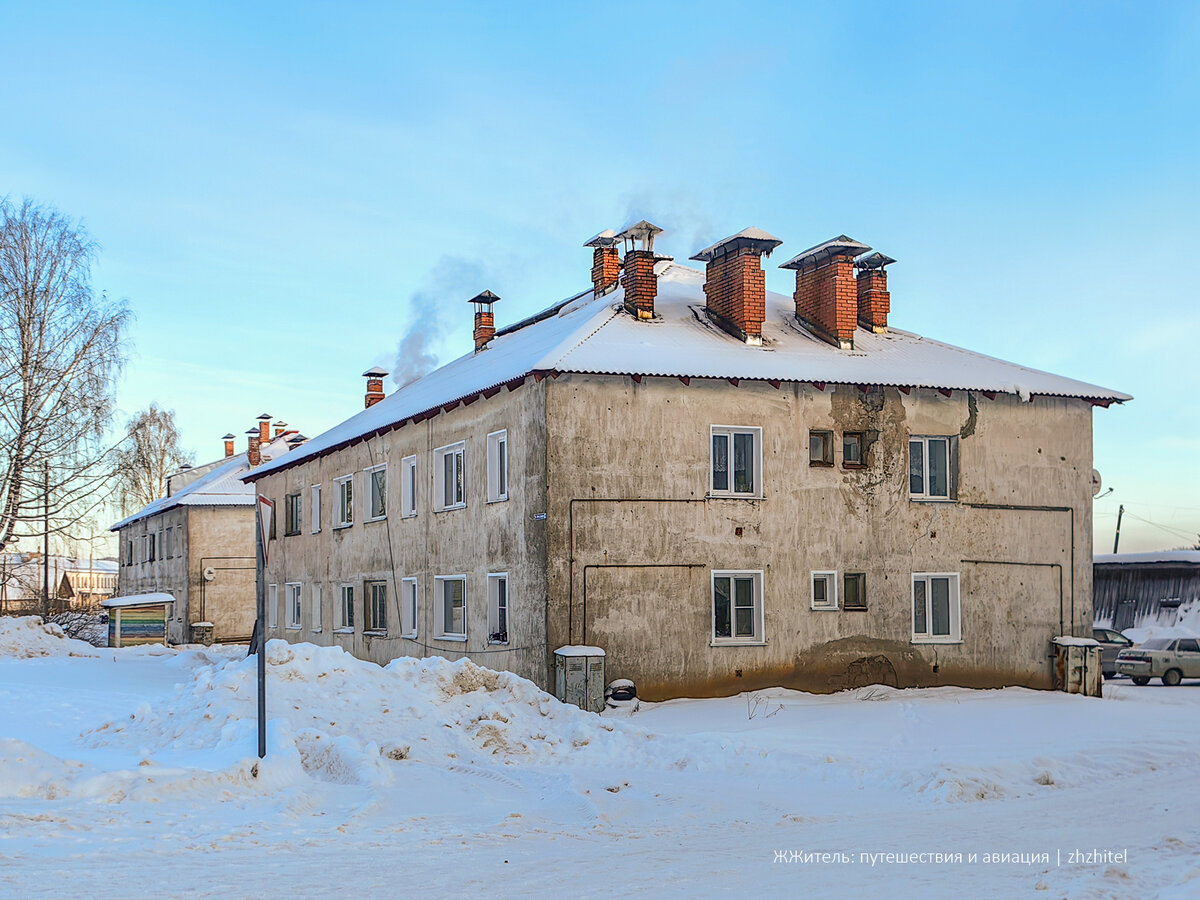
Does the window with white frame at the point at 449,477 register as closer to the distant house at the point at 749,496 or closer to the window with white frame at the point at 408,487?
the distant house at the point at 749,496

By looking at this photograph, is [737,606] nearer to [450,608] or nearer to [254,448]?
[450,608]

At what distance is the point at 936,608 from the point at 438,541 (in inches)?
386

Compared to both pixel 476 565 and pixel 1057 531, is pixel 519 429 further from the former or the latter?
pixel 1057 531

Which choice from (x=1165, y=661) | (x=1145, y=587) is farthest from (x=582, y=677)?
(x=1145, y=587)

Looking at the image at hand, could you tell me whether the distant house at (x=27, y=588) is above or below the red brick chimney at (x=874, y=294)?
below

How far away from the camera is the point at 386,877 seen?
834 centimetres

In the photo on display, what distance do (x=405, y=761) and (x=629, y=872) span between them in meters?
5.48

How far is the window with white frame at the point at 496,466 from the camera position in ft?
72.3

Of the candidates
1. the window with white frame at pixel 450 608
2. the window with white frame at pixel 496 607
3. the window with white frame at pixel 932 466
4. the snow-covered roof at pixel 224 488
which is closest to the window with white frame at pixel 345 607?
the window with white frame at pixel 450 608

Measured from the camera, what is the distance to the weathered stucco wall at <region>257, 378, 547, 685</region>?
66.9 ft

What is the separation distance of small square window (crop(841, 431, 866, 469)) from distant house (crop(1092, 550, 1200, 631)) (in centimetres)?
2110

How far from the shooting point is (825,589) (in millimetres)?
21594

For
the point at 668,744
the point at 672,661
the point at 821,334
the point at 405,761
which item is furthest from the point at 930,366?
the point at 405,761

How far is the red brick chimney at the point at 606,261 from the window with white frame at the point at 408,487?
6.43m
